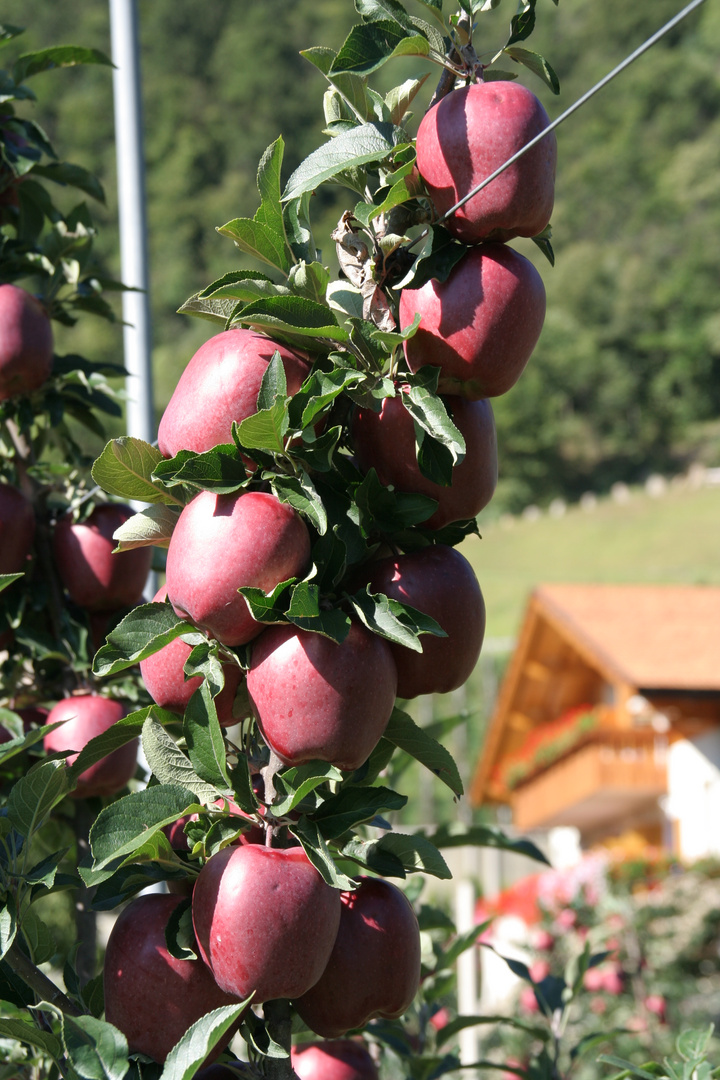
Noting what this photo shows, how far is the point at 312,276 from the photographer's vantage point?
0.95m

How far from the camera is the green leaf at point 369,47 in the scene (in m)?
0.95

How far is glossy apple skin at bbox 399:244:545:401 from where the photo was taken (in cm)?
90

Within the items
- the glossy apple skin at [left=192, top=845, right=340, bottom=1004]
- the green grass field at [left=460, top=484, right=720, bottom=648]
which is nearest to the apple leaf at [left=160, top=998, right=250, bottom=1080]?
the glossy apple skin at [left=192, top=845, right=340, bottom=1004]

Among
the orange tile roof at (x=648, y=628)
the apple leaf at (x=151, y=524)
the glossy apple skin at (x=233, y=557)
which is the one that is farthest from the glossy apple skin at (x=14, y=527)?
the orange tile roof at (x=648, y=628)

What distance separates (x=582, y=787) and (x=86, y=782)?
38.4 ft

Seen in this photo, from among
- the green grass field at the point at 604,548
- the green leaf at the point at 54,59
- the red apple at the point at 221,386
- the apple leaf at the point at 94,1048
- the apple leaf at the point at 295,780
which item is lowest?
the green grass field at the point at 604,548

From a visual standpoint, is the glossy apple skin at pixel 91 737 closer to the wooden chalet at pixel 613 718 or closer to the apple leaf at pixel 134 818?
the apple leaf at pixel 134 818

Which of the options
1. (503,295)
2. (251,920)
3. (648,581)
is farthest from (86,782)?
(648,581)

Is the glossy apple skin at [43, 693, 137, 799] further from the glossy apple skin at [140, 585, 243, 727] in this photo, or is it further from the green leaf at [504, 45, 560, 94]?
the green leaf at [504, 45, 560, 94]

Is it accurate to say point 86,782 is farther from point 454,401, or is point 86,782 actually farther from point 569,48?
point 569,48

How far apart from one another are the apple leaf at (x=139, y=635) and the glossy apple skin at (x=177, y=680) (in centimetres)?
2

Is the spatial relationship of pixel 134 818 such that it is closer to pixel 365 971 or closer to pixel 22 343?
pixel 365 971

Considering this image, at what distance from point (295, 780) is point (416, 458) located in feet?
0.93

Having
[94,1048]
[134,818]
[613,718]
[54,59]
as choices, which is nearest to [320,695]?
[134,818]
